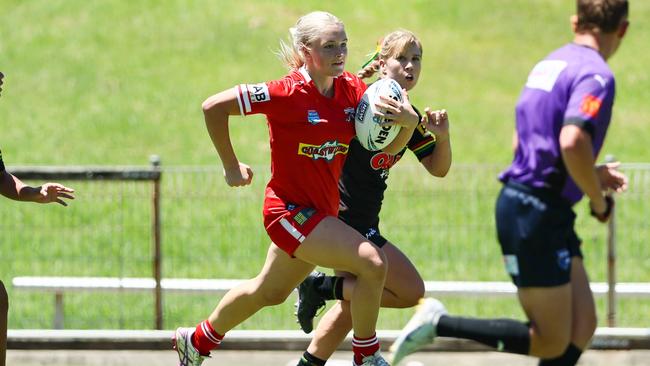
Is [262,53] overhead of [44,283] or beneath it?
overhead

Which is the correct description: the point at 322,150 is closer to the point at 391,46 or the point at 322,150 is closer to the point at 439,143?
the point at 439,143

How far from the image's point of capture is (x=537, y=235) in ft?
16.7

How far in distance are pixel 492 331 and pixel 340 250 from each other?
92cm

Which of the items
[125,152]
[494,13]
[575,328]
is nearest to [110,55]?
[125,152]

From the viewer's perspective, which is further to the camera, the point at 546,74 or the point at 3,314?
the point at 3,314

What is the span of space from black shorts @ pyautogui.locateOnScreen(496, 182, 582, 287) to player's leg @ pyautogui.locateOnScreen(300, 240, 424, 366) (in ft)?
4.00

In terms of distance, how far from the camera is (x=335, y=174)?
605 centimetres

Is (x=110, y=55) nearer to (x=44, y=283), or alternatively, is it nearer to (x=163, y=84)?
(x=163, y=84)

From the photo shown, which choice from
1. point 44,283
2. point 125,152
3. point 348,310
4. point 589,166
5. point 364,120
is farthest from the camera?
point 125,152

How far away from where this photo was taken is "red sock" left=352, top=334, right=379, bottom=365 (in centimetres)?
609

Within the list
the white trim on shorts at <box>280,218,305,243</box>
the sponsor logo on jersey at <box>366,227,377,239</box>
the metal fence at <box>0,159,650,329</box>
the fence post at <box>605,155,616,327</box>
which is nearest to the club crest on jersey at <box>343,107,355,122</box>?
the white trim on shorts at <box>280,218,305,243</box>

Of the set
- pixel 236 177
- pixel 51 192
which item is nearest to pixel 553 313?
pixel 236 177

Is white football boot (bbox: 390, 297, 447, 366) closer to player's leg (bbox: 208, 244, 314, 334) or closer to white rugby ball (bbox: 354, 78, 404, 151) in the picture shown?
player's leg (bbox: 208, 244, 314, 334)

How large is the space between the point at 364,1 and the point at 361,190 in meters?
14.0
